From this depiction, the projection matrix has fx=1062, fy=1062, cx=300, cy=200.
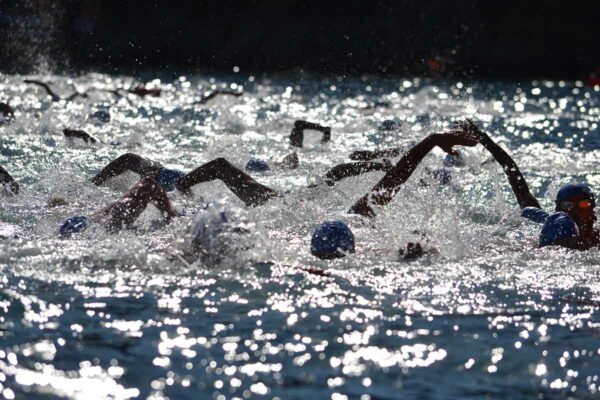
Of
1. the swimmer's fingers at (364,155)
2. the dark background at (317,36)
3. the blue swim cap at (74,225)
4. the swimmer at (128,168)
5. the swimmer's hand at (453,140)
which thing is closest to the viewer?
the swimmer's hand at (453,140)

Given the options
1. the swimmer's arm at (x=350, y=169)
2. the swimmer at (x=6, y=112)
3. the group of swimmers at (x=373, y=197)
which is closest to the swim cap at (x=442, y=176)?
the group of swimmers at (x=373, y=197)

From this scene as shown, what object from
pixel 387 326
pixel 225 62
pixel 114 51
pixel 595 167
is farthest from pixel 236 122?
pixel 114 51

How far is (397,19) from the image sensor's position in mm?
54156

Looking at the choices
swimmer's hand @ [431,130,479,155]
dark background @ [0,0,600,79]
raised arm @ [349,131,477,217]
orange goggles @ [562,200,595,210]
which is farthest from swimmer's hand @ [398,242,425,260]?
dark background @ [0,0,600,79]

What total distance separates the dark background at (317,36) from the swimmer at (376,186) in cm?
3858

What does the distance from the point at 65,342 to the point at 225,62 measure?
156 feet

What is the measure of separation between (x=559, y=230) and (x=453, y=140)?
0.98m

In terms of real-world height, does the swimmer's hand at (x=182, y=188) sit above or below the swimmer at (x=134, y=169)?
below

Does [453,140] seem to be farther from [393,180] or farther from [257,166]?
[257,166]

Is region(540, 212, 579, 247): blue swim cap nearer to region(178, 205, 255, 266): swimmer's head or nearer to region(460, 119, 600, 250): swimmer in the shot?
region(460, 119, 600, 250): swimmer

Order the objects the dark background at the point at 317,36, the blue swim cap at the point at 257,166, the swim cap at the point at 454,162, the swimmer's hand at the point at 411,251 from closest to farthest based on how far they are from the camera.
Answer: the swimmer's hand at the point at 411,251 < the blue swim cap at the point at 257,166 < the swim cap at the point at 454,162 < the dark background at the point at 317,36

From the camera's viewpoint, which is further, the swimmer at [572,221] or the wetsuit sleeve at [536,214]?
the wetsuit sleeve at [536,214]

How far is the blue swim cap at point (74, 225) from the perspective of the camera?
758cm

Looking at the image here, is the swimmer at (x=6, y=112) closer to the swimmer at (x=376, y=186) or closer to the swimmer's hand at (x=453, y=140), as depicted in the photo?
the swimmer at (x=376, y=186)
